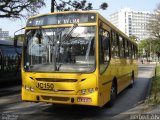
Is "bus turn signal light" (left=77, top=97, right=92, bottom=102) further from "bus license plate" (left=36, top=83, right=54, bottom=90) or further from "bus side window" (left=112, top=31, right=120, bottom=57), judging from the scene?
"bus side window" (left=112, top=31, right=120, bottom=57)

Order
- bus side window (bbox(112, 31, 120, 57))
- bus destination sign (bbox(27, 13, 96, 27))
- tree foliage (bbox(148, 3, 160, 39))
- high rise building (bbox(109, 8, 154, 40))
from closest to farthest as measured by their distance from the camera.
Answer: bus destination sign (bbox(27, 13, 96, 27)) < bus side window (bbox(112, 31, 120, 57)) < tree foliage (bbox(148, 3, 160, 39)) < high rise building (bbox(109, 8, 154, 40))

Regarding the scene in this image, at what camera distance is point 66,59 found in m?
10.1

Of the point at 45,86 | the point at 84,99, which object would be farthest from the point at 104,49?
the point at 45,86

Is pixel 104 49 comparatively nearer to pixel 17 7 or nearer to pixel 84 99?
pixel 84 99

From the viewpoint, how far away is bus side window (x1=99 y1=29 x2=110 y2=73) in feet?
33.8

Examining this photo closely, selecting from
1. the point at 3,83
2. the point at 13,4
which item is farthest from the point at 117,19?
the point at 3,83

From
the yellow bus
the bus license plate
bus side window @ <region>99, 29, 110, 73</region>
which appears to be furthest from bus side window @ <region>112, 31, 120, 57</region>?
the bus license plate

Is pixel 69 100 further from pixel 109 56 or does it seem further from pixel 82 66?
pixel 109 56

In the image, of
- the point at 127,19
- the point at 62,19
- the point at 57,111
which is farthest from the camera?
the point at 127,19

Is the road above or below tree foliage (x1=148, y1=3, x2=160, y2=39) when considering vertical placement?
below

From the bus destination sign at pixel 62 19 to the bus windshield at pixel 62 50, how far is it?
0.63 ft

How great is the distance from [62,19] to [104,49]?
1.48m

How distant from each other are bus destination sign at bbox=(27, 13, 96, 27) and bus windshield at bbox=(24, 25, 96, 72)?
0.63 feet

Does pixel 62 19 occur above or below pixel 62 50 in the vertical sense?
above
